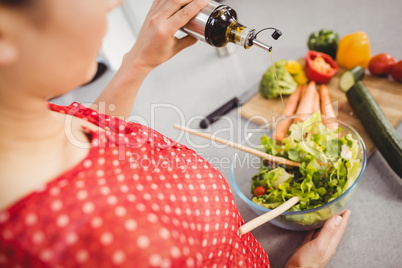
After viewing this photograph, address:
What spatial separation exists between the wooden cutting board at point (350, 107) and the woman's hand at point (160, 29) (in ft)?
2.16

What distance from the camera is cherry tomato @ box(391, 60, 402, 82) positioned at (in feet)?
3.61

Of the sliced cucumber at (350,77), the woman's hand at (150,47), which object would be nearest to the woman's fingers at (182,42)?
the woman's hand at (150,47)

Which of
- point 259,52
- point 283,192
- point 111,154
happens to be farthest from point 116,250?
point 259,52

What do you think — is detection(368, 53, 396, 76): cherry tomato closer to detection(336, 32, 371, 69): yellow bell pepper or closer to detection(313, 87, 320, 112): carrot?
detection(336, 32, 371, 69): yellow bell pepper

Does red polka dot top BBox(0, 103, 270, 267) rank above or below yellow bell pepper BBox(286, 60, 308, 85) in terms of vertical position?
above

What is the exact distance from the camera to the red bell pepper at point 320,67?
1237mm

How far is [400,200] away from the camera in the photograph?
0.84 m

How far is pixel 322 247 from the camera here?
0.72 m

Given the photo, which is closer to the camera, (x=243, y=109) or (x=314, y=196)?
(x=314, y=196)

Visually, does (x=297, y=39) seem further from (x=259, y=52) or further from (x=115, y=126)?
(x=115, y=126)

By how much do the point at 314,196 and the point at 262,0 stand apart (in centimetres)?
171

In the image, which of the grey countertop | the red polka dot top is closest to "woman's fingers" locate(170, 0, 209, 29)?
the red polka dot top

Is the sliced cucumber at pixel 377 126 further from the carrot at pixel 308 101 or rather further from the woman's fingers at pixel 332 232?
the woman's fingers at pixel 332 232

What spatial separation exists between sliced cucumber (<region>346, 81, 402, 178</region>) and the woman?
664mm
